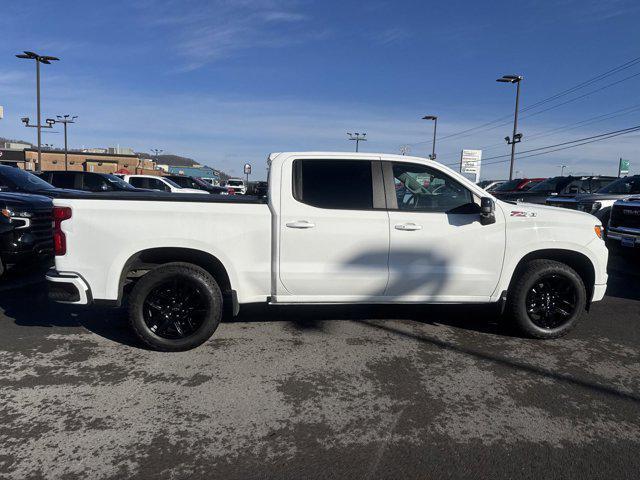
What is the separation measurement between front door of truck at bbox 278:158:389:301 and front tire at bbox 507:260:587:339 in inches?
56.3

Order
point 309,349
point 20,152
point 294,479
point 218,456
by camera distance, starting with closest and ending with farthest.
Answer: point 294,479 < point 218,456 < point 309,349 < point 20,152

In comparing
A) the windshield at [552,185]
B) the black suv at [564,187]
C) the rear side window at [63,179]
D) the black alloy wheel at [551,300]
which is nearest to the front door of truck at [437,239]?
the black alloy wheel at [551,300]

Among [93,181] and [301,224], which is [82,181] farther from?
[301,224]

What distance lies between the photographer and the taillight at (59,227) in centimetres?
403

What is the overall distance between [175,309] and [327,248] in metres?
1.53

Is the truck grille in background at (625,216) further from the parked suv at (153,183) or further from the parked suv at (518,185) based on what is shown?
the parked suv at (153,183)

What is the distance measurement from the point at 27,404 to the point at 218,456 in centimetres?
159

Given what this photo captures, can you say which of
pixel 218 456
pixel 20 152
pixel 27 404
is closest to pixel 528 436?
pixel 218 456

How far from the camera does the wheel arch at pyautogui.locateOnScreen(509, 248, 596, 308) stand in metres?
4.70

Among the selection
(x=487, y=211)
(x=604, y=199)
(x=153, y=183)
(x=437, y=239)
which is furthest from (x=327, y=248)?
(x=153, y=183)

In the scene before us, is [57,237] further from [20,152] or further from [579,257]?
[20,152]

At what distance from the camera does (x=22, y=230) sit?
6418 millimetres

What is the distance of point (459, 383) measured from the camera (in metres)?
3.74

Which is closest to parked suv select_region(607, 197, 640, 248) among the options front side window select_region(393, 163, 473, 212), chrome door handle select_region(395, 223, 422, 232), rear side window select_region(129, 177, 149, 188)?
front side window select_region(393, 163, 473, 212)
